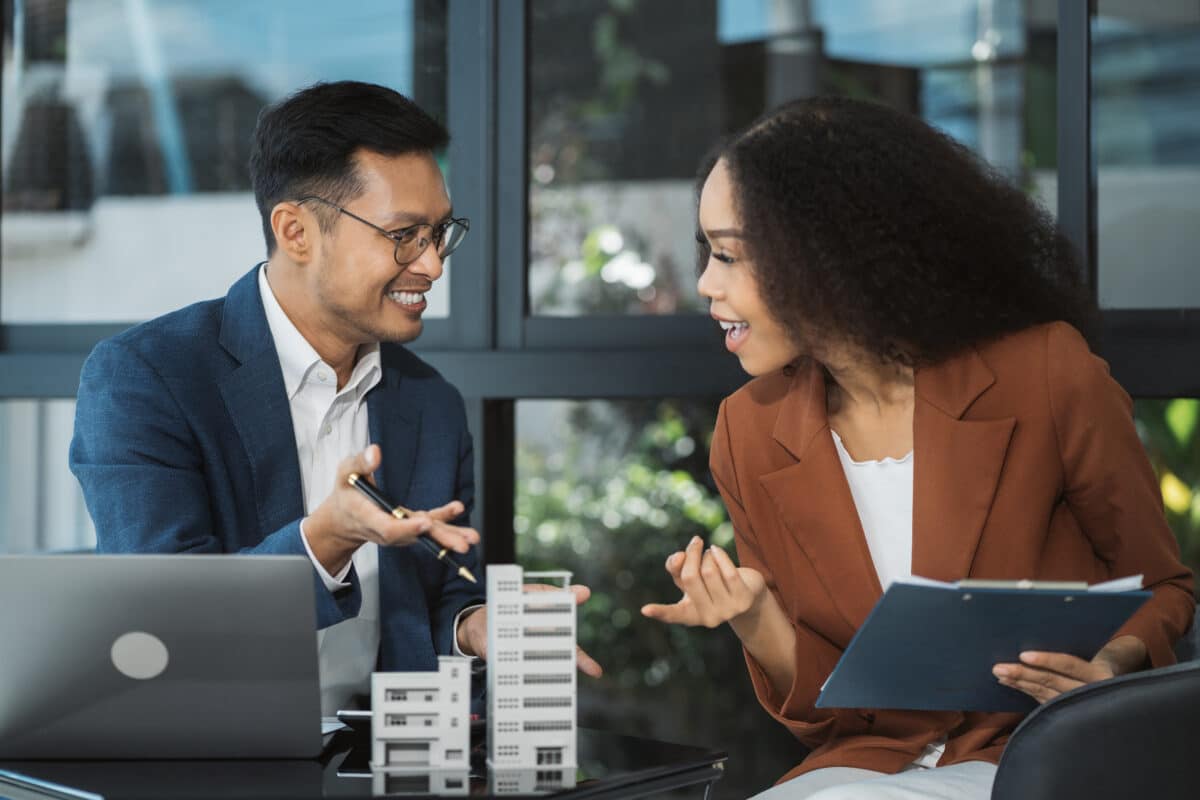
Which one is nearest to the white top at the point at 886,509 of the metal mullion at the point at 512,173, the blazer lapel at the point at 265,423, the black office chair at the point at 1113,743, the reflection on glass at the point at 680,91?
the black office chair at the point at 1113,743

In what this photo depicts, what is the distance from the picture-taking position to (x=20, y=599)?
1328 mm

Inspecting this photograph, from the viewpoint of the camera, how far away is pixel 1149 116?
3.55 meters

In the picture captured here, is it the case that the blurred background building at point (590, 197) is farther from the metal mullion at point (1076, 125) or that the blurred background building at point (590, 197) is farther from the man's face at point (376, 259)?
the man's face at point (376, 259)

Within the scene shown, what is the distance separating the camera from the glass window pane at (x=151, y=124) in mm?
3053

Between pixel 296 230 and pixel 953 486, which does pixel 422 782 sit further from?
pixel 296 230

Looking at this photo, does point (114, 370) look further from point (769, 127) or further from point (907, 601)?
point (907, 601)

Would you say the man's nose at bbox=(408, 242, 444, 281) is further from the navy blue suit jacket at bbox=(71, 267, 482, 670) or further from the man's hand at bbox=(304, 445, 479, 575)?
the man's hand at bbox=(304, 445, 479, 575)

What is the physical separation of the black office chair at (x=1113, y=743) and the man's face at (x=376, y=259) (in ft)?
3.76

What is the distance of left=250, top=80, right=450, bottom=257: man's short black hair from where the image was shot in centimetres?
206

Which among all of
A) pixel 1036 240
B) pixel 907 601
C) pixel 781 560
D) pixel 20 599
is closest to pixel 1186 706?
pixel 907 601

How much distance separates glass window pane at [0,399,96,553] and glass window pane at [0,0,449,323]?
12.3 inches

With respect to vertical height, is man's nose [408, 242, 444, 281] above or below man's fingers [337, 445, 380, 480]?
above

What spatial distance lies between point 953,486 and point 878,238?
1.15ft

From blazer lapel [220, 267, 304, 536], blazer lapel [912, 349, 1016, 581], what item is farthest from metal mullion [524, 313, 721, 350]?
blazer lapel [912, 349, 1016, 581]
